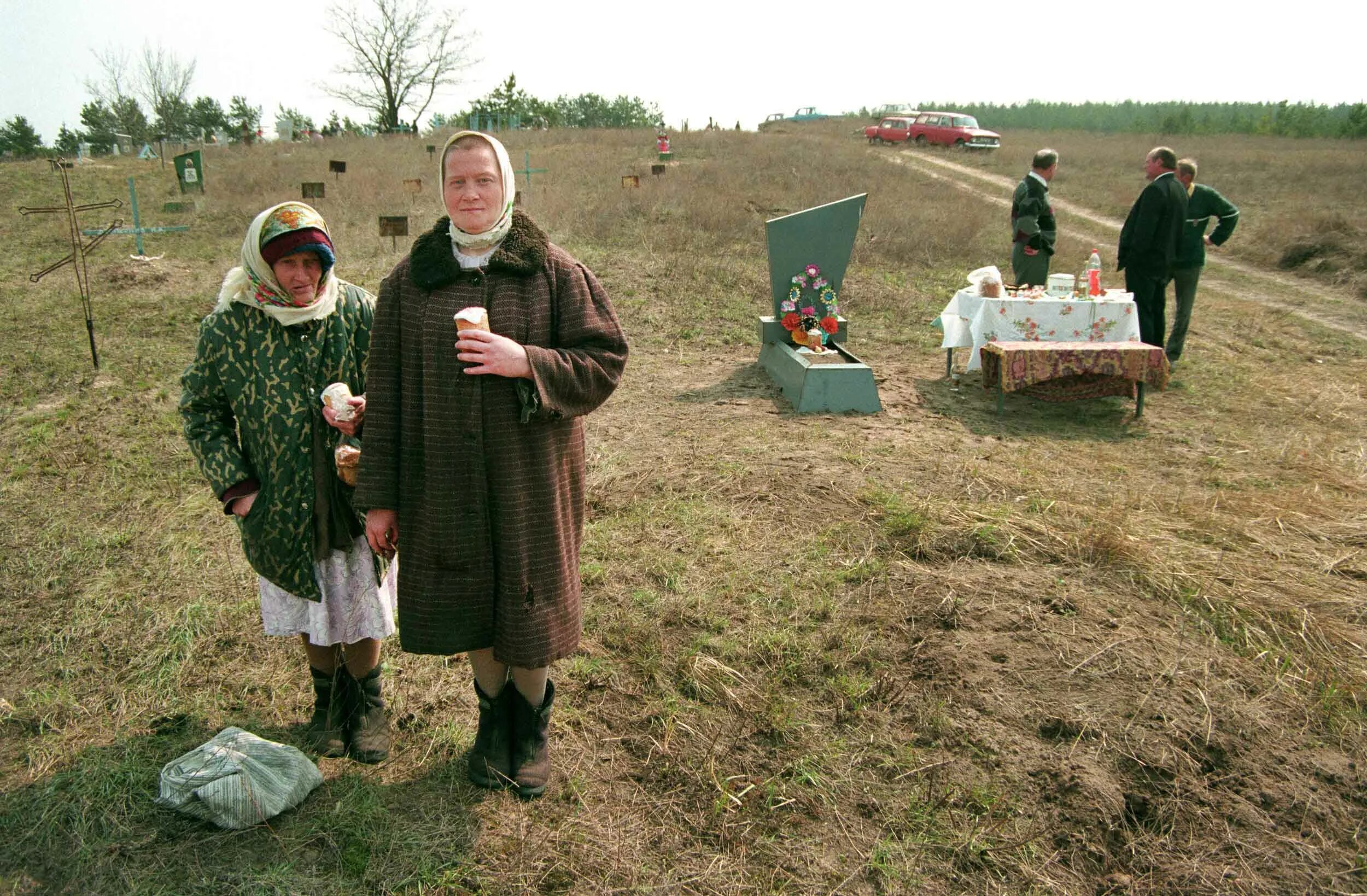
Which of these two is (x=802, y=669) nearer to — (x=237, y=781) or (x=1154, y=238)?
(x=237, y=781)

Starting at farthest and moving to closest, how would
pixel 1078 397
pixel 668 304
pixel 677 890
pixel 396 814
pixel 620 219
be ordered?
pixel 620 219 < pixel 668 304 < pixel 1078 397 < pixel 396 814 < pixel 677 890

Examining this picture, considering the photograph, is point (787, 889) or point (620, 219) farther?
point (620, 219)


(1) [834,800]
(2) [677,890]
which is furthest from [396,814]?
(1) [834,800]

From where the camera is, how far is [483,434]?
2.19 metres

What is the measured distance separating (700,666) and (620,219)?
38.3 ft

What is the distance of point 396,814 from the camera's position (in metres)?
2.50

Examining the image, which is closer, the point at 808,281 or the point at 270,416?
the point at 270,416

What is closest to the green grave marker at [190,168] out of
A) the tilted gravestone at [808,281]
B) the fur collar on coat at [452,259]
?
the tilted gravestone at [808,281]

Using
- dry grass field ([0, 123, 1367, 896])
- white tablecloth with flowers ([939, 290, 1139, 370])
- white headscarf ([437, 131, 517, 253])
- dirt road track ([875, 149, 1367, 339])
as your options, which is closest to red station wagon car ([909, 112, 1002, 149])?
dirt road track ([875, 149, 1367, 339])

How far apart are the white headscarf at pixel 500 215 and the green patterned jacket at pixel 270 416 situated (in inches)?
18.5

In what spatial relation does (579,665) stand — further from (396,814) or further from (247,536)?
(247,536)

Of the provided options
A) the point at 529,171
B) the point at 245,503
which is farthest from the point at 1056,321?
the point at 529,171

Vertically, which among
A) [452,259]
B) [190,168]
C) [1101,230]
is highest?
[190,168]

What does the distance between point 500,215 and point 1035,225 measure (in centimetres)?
664
